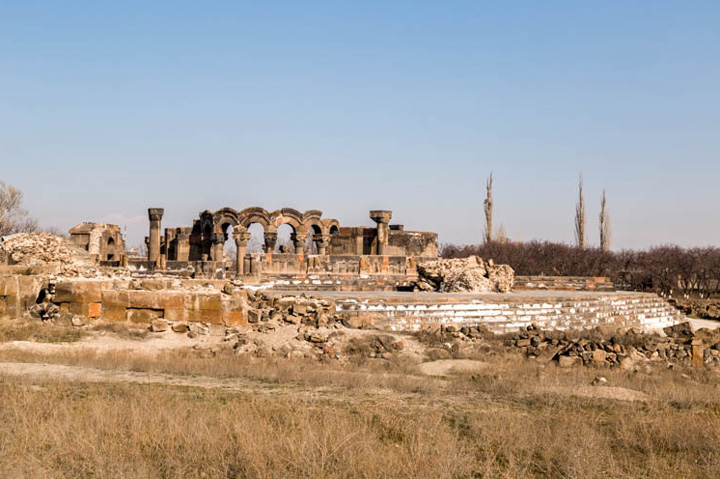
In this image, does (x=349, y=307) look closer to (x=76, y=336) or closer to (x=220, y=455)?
(x=76, y=336)

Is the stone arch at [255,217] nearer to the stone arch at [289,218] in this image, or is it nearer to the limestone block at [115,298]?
the stone arch at [289,218]

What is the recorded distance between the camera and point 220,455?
15.9 feet

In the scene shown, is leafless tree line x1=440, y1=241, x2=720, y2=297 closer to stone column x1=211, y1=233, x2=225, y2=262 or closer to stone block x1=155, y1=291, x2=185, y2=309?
stone column x1=211, y1=233, x2=225, y2=262

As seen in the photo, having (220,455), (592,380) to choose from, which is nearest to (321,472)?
(220,455)

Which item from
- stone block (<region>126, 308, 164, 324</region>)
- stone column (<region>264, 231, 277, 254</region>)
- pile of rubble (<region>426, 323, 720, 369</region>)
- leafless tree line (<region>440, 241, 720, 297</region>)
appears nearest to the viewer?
pile of rubble (<region>426, 323, 720, 369</region>)

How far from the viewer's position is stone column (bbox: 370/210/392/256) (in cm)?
2827

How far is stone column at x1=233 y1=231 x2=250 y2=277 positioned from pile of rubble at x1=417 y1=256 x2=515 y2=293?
5740 millimetres

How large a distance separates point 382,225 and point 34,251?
1567 cm

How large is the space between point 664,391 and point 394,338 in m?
5.77

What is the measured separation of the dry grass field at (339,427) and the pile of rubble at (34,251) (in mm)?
→ 7930

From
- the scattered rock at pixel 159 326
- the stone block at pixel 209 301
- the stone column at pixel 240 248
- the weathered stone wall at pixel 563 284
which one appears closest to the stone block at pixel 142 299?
the scattered rock at pixel 159 326

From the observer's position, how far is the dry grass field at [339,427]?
4711mm

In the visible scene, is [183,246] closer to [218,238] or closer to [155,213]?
[218,238]

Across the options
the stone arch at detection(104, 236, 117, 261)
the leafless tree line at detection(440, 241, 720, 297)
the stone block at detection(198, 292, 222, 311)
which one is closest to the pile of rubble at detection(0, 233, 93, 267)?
the stone block at detection(198, 292, 222, 311)
